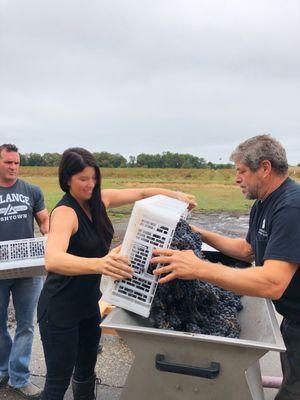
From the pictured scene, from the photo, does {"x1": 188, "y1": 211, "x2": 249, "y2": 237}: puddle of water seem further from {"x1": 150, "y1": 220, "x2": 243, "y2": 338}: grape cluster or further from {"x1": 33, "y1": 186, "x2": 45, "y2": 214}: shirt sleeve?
{"x1": 150, "y1": 220, "x2": 243, "y2": 338}: grape cluster

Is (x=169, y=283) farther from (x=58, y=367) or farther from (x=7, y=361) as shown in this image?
(x=7, y=361)

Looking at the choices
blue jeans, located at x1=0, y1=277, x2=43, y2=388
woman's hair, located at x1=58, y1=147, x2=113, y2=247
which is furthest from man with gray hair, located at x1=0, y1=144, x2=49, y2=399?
woman's hair, located at x1=58, y1=147, x2=113, y2=247

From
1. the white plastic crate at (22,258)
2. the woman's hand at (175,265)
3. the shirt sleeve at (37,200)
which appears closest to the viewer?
the woman's hand at (175,265)

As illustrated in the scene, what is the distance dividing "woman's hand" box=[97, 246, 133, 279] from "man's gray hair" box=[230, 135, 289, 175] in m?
0.93

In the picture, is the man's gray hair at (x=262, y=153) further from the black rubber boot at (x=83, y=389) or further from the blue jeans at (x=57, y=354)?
the black rubber boot at (x=83, y=389)

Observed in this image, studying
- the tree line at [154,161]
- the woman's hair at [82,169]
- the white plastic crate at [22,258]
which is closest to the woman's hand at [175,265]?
the woman's hair at [82,169]

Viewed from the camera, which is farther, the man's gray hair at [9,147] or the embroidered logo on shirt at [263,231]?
the man's gray hair at [9,147]

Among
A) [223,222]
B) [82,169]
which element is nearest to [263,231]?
[82,169]

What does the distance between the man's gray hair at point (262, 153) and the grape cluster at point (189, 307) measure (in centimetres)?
55

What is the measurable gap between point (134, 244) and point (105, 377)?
2.14 metres

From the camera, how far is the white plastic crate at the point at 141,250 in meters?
2.03

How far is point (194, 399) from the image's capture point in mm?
1978

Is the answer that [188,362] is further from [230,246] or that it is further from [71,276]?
[230,246]

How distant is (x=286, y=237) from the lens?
2057 mm
